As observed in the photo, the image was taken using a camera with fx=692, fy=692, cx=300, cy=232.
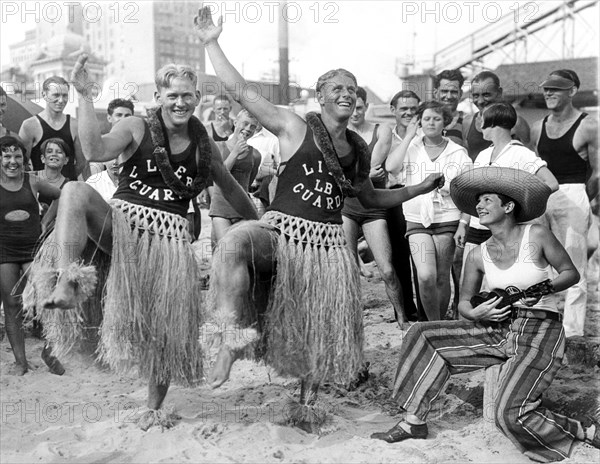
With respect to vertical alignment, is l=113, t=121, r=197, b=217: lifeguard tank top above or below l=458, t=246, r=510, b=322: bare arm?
above

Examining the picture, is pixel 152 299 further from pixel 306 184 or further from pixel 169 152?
pixel 306 184

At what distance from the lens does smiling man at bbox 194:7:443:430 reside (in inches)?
144

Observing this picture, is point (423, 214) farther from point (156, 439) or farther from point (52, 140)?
point (52, 140)

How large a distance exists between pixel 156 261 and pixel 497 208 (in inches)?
73.3

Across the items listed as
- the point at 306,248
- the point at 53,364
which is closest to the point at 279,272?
the point at 306,248

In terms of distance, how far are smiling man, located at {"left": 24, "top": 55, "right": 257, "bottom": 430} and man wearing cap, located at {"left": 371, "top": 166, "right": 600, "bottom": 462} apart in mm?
1213

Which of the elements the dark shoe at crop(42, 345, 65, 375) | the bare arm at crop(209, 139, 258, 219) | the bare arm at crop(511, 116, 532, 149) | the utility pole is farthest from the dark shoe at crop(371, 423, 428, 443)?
the utility pole

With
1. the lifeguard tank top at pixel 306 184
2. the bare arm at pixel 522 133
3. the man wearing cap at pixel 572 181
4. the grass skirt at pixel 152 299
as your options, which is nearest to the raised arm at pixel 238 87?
the lifeguard tank top at pixel 306 184

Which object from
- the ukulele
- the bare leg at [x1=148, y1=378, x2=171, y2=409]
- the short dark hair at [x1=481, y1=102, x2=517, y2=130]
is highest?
the short dark hair at [x1=481, y1=102, x2=517, y2=130]

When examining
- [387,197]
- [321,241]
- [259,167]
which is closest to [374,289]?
[259,167]

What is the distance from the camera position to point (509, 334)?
3730mm

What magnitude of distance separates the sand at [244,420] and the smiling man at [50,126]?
1723 mm

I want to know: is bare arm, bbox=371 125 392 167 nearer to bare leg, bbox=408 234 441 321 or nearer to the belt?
bare leg, bbox=408 234 441 321

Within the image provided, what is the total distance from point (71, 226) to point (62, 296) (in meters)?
0.34
